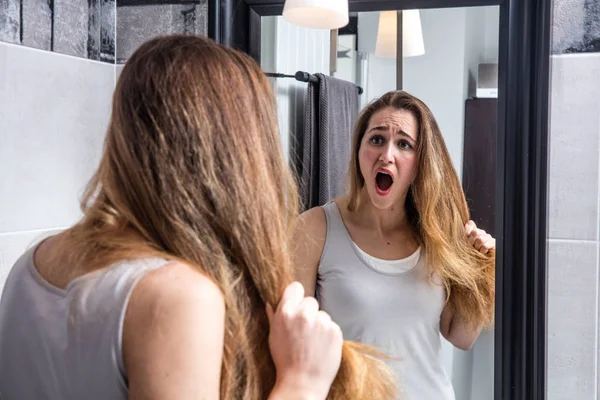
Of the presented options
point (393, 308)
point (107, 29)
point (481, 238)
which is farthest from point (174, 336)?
point (107, 29)

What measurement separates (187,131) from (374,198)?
1.74ft

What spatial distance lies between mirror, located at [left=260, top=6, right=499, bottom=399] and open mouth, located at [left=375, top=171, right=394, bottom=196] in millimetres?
63

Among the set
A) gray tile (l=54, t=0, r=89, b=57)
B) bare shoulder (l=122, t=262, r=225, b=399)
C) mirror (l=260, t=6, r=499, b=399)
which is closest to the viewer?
bare shoulder (l=122, t=262, r=225, b=399)

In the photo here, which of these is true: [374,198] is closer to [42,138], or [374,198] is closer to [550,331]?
[550,331]

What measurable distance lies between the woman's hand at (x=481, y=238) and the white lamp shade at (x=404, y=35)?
A: 30cm

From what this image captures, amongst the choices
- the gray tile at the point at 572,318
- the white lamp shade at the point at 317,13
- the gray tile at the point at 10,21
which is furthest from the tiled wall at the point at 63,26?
the gray tile at the point at 572,318

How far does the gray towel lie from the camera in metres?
1.07

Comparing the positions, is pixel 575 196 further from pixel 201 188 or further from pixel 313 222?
pixel 201 188

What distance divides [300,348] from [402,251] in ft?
1.63

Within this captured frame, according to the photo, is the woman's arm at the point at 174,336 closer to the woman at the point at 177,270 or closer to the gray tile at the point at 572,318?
the woman at the point at 177,270

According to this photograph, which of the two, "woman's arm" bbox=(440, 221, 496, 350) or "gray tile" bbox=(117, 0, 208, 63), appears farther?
"gray tile" bbox=(117, 0, 208, 63)

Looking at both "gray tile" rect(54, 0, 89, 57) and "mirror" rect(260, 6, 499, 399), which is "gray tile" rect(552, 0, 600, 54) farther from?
"gray tile" rect(54, 0, 89, 57)

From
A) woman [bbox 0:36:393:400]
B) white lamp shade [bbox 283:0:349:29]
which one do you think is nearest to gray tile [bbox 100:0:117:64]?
white lamp shade [bbox 283:0:349:29]

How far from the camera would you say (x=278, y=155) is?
2.11 ft
